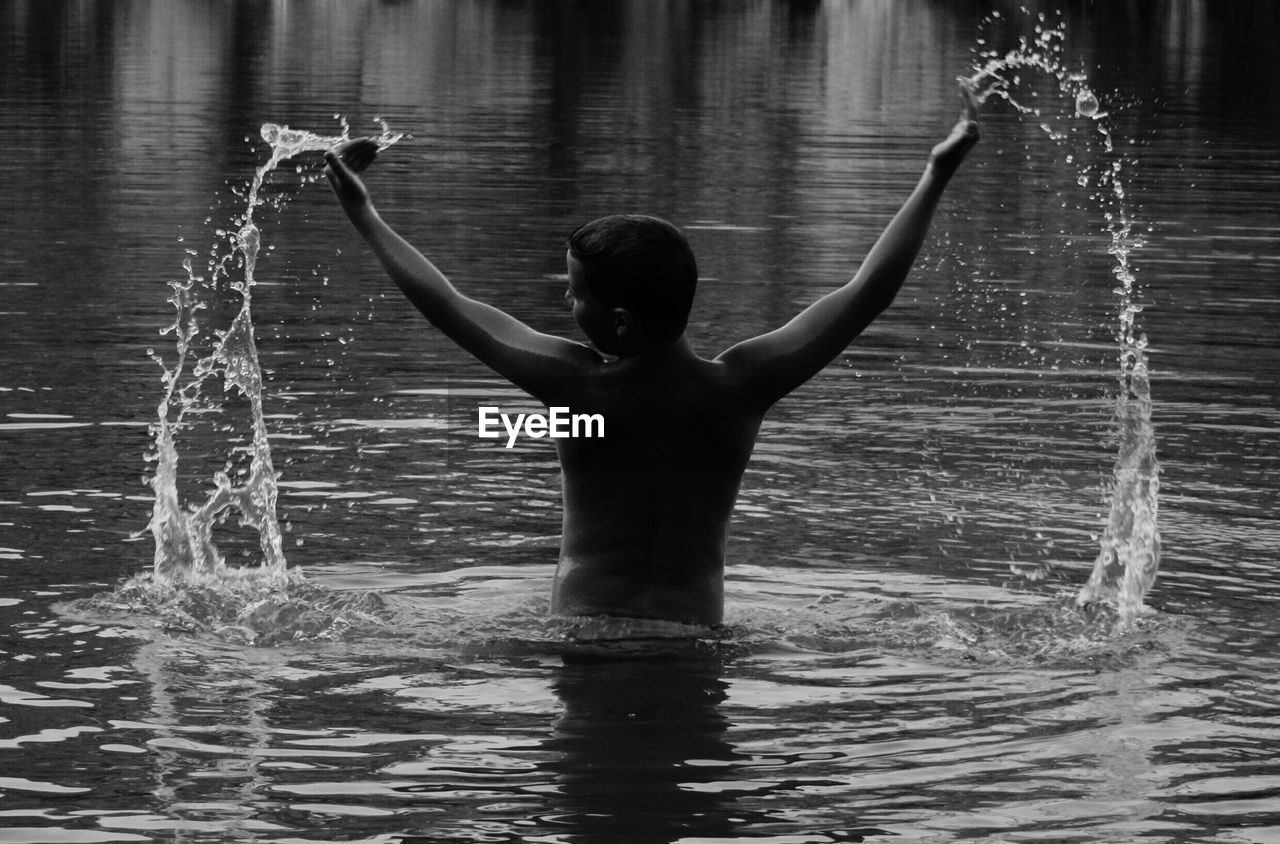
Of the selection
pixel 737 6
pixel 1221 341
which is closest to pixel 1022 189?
pixel 1221 341

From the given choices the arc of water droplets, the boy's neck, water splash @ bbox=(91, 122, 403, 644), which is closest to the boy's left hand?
the boy's neck

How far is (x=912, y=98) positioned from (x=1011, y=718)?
3409 cm

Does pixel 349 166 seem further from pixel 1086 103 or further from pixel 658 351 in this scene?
pixel 1086 103

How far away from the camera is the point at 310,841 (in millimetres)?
5465

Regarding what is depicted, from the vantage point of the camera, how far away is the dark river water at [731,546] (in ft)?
19.5

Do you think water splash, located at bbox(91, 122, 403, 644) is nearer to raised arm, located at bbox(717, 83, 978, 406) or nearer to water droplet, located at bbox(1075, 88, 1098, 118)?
raised arm, located at bbox(717, 83, 978, 406)

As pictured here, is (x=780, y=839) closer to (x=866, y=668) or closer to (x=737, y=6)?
(x=866, y=668)

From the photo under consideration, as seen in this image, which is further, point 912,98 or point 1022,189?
point 912,98

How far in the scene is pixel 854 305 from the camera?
6645 mm

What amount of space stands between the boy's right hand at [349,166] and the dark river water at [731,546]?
5.06 feet

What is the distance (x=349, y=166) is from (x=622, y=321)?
0.95 meters

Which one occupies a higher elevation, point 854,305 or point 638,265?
point 638,265

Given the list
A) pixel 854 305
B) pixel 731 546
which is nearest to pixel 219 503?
pixel 731 546

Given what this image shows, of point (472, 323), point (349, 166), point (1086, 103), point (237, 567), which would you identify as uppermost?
point (1086, 103)
